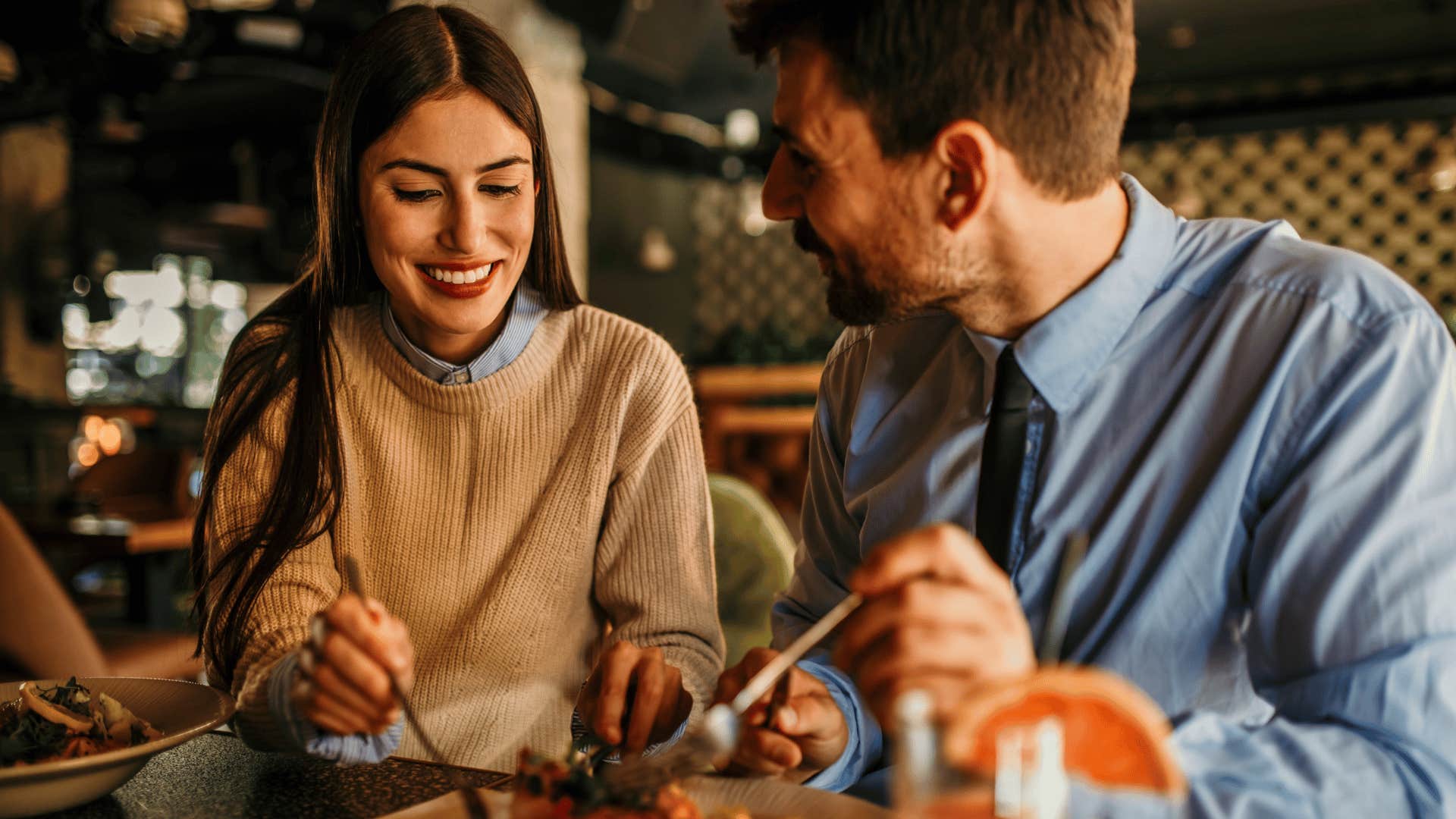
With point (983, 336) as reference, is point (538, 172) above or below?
above

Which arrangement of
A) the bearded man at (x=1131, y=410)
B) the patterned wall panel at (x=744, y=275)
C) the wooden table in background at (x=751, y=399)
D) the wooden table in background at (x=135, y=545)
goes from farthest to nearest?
the patterned wall panel at (x=744, y=275) → the wooden table in background at (x=751, y=399) → the wooden table in background at (x=135, y=545) → the bearded man at (x=1131, y=410)

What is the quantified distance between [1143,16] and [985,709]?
693cm

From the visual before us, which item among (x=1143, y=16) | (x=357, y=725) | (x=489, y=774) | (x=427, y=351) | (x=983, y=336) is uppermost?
(x=1143, y=16)

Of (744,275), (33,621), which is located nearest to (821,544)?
(33,621)

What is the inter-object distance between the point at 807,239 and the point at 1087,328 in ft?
Answer: 0.93

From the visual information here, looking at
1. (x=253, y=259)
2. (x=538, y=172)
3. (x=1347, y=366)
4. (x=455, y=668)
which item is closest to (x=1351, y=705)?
(x=1347, y=366)

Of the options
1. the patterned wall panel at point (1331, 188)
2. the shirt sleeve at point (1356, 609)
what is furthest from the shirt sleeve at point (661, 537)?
the patterned wall panel at point (1331, 188)

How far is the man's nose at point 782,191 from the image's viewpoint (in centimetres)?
105

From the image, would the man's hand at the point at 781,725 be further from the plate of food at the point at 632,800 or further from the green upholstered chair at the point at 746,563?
the green upholstered chair at the point at 746,563

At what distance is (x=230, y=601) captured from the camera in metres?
1.22

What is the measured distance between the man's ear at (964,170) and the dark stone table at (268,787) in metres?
0.62

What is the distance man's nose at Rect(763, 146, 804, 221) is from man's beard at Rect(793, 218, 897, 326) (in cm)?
3

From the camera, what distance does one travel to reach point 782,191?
1065 mm

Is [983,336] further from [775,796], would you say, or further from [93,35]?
[93,35]
